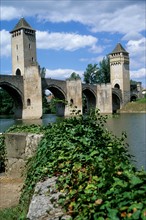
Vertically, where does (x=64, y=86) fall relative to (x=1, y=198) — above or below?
above

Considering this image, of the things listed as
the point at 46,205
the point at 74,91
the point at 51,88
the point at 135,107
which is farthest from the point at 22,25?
the point at 46,205

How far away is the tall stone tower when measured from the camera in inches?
1930

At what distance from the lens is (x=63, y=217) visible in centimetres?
260

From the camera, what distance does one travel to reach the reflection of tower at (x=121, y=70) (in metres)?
73.4

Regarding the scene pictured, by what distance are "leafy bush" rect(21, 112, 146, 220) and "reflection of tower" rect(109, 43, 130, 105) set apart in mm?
68552

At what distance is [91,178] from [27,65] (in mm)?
53789

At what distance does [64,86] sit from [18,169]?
50.6 meters

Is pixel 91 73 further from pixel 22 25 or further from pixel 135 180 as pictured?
pixel 135 180

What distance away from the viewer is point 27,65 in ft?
183

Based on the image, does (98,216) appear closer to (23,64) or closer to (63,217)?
(63,217)

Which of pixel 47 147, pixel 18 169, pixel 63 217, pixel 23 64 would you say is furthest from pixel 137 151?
pixel 23 64

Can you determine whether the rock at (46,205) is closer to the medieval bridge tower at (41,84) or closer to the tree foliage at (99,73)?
the medieval bridge tower at (41,84)

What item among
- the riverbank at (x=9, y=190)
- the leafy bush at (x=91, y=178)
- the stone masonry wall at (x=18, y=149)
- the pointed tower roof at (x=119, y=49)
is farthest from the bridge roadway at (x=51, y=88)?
the leafy bush at (x=91, y=178)

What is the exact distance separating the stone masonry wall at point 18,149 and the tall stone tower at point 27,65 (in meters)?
41.1
